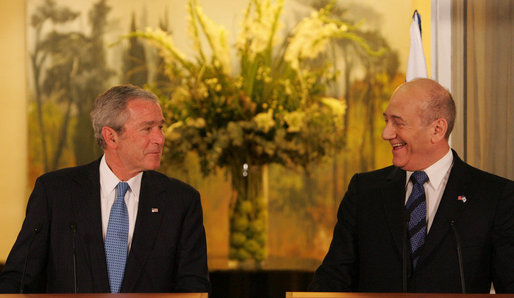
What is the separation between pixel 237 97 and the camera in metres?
4.92

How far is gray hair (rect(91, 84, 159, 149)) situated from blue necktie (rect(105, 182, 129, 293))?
0.34 m

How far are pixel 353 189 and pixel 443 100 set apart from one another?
557 millimetres

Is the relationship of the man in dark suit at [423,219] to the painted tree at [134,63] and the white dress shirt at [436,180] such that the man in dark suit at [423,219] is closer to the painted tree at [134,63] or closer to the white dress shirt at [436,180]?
the white dress shirt at [436,180]

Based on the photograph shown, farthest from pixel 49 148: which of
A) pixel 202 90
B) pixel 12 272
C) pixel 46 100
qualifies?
pixel 12 272

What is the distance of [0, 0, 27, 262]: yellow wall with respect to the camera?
564cm

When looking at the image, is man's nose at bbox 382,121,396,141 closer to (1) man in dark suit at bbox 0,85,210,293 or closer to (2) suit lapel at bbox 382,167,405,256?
(2) suit lapel at bbox 382,167,405,256

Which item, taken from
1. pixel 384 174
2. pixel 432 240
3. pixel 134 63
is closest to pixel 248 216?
pixel 134 63

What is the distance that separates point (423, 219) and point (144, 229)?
1.16 metres

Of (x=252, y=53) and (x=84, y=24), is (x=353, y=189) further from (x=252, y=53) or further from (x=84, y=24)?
(x=84, y=24)

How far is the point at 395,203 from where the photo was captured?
2.94 m

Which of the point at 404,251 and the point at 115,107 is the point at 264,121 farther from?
the point at 404,251

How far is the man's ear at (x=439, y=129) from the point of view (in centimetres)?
289

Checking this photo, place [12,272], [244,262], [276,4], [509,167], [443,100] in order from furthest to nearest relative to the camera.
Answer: [276,4] < [244,262] < [509,167] < [443,100] < [12,272]

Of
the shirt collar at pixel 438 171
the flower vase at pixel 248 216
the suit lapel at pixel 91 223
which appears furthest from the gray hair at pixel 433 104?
the flower vase at pixel 248 216
